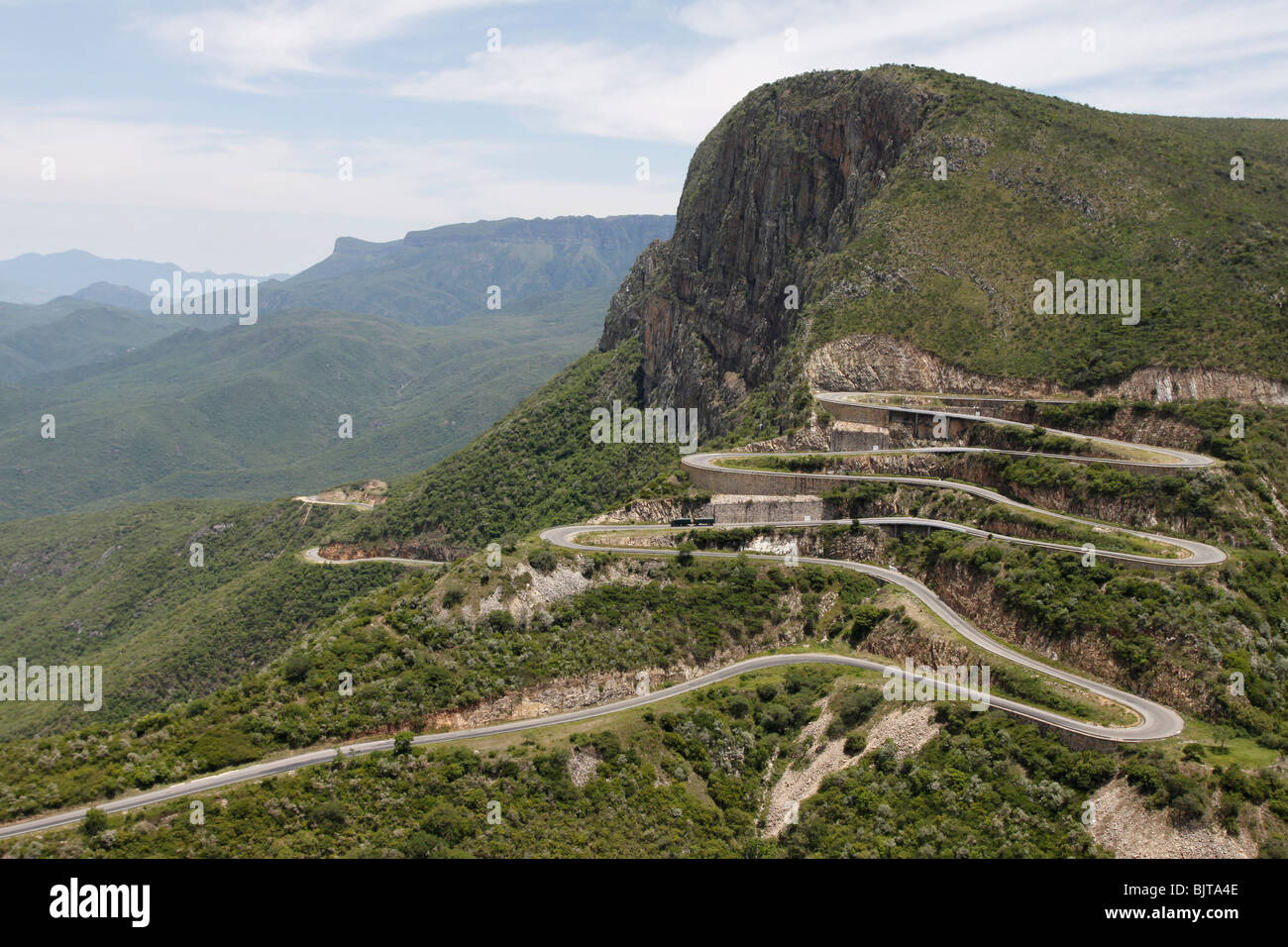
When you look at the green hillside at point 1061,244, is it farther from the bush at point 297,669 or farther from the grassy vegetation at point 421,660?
the bush at point 297,669

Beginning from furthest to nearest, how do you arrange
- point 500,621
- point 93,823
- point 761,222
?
point 761,222
point 500,621
point 93,823

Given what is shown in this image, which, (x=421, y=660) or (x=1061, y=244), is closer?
(x=421, y=660)

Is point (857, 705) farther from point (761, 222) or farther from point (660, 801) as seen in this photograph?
point (761, 222)

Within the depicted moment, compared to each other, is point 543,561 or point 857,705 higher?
point 543,561

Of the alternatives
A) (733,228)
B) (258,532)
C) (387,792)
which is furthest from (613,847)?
(258,532)

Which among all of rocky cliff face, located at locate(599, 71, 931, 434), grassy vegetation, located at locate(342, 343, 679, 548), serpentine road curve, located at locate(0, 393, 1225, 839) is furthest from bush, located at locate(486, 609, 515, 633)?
rocky cliff face, located at locate(599, 71, 931, 434)

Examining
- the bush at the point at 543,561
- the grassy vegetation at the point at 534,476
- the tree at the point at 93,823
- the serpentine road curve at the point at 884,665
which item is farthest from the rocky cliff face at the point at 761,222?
the tree at the point at 93,823

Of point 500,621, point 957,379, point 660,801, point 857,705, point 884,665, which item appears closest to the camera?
point 660,801

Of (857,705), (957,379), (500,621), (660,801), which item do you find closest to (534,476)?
(957,379)
